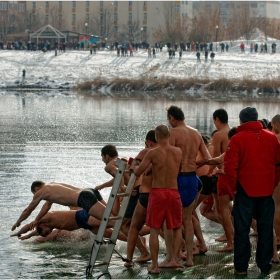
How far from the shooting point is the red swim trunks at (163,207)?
8812 mm

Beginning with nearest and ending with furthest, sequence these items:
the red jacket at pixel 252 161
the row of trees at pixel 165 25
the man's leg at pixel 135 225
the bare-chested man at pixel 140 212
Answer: the red jacket at pixel 252 161 → the bare-chested man at pixel 140 212 → the man's leg at pixel 135 225 → the row of trees at pixel 165 25

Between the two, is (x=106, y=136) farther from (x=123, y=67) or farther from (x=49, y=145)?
(x=123, y=67)

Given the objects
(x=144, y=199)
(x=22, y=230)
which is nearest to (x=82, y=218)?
(x=22, y=230)

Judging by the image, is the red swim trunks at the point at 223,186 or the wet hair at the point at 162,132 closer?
the wet hair at the point at 162,132

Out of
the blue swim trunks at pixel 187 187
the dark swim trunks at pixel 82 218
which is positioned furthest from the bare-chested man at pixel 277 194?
the dark swim trunks at pixel 82 218

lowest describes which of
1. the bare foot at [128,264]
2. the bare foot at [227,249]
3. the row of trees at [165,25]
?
the bare foot at [227,249]

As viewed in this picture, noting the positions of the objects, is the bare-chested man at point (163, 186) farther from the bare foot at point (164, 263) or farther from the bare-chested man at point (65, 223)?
the bare-chested man at point (65, 223)

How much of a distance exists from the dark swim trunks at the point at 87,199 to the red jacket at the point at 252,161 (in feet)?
8.67

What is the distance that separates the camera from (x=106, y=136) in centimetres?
2789

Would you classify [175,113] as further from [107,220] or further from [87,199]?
[87,199]

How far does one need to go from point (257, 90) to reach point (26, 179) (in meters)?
60.5

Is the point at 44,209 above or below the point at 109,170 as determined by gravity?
below

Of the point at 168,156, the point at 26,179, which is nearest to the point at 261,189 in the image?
the point at 168,156

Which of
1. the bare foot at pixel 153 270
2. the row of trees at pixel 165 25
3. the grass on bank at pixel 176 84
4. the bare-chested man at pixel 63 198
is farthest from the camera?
the row of trees at pixel 165 25
